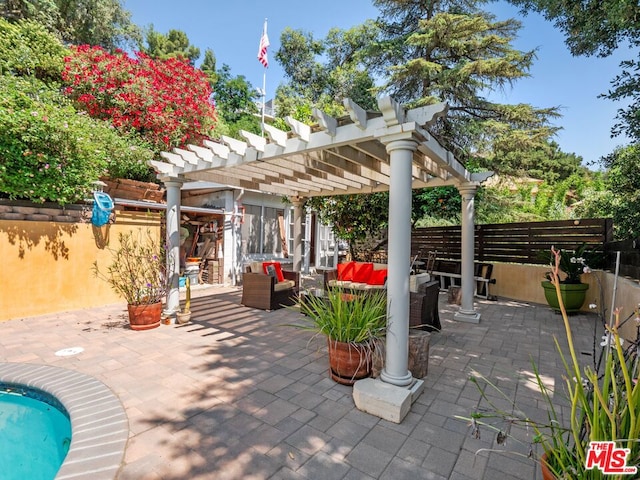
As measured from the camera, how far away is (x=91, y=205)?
621 cm

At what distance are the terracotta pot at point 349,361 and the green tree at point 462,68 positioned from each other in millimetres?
8447

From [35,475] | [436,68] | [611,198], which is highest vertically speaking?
[436,68]

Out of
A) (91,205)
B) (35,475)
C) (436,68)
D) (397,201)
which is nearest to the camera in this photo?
(35,475)

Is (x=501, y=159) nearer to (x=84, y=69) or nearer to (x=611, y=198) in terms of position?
(x=611, y=198)

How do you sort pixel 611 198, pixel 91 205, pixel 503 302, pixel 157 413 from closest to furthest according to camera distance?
pixel 157 413, pixel 91 205, pixel 611 198, pixel 503 302

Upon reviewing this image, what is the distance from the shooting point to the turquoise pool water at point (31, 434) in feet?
7.68

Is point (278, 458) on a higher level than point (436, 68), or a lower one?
lower

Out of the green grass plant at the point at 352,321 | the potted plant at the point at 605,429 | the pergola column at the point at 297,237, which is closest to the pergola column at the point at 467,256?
the green grass plant at the point at 352,321

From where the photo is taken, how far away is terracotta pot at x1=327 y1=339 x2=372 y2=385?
302 centimetres

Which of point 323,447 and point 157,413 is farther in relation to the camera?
point 157,413

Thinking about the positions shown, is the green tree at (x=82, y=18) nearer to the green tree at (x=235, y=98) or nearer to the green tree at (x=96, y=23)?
the green tree at (x=96, y=23)

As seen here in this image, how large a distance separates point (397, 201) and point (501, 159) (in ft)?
29.9

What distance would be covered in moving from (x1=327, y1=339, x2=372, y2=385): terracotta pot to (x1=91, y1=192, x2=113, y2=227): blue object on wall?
540 cm

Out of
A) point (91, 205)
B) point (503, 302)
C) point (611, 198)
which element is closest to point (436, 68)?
point (611, 198)
